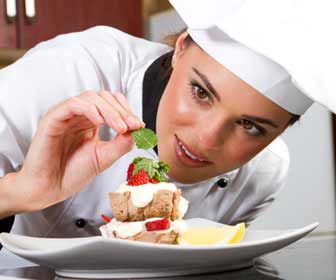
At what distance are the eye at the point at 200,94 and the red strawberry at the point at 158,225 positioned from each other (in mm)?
240

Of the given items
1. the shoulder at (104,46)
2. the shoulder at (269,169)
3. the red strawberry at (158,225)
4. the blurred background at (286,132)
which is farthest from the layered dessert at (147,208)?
the blurred background at (286,132)

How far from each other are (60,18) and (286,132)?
2.96ft

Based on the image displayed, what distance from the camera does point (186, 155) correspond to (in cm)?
113

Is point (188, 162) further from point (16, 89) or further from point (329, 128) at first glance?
point (329, 128)

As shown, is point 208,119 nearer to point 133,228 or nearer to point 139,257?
point 133,228

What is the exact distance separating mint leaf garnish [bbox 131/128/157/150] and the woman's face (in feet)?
0.74

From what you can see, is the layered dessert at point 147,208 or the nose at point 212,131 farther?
the nose at point 212,131

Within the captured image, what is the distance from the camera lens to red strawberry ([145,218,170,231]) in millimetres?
913

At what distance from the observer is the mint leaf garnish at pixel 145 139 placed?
2.77 feet

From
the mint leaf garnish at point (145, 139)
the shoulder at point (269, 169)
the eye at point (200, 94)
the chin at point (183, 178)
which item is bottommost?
the shoulder at point (269, 169)

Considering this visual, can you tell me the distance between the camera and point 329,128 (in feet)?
9.48

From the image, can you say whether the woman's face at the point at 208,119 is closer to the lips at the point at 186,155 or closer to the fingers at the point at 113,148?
the lips at the point at 186,155

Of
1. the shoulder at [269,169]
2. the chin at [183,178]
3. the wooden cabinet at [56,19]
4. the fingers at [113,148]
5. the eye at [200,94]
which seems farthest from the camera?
the wooden cabinet at [56,19]

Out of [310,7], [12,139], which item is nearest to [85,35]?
[12,139]
